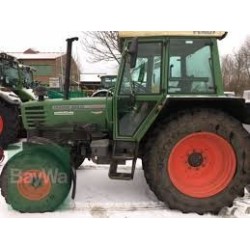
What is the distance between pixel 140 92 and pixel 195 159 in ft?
3.57

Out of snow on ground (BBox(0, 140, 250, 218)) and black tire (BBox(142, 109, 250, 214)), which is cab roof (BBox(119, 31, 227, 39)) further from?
snow on ground (BBox(0, 140, 250, 218))

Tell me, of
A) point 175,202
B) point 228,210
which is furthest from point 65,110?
point 228,210

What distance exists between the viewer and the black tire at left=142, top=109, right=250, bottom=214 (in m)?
Result: 4.46

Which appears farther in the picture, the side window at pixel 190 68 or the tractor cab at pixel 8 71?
the tractor cab at pixel 8 71

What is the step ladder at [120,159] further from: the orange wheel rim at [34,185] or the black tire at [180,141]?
the orange wheel rim at [34,185]

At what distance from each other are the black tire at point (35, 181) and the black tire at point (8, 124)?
14.4 ft

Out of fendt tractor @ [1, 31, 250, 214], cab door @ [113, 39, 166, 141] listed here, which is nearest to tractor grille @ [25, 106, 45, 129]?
fendt tractor @ [1, 31, 250, 214]

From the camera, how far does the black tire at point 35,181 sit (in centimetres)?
440

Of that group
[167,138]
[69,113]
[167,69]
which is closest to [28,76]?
[69,113]

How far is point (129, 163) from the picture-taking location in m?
5.24

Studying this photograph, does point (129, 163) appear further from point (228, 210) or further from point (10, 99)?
point (10, 99)

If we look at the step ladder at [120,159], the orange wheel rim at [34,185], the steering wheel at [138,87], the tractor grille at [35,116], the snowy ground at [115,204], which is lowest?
the snowy ground at [115,204]

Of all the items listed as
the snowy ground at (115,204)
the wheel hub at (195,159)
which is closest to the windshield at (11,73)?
the snowy ground at (115,204)

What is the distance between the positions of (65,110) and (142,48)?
134 centimetres
